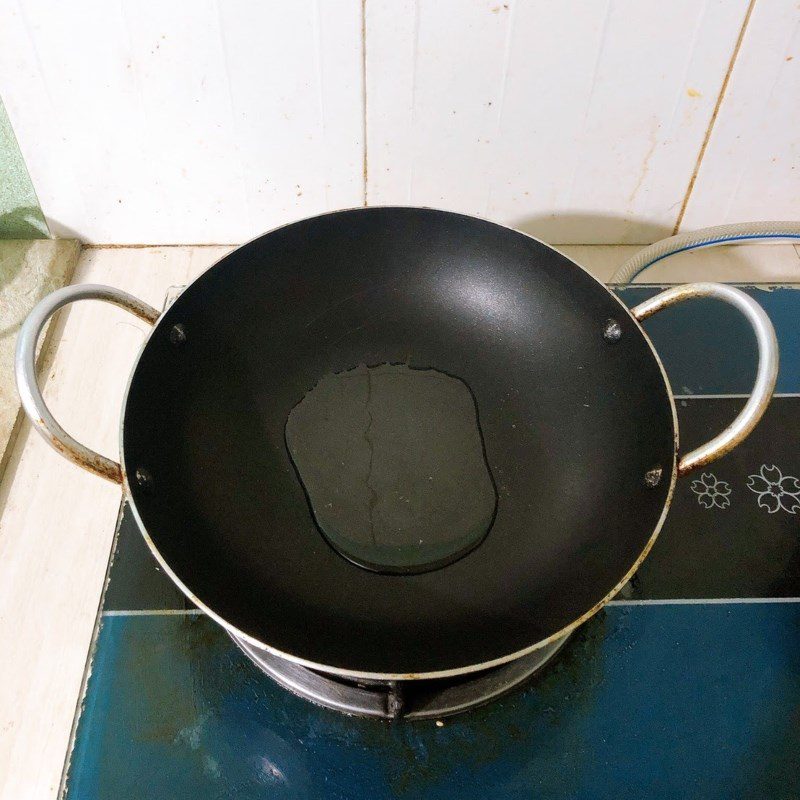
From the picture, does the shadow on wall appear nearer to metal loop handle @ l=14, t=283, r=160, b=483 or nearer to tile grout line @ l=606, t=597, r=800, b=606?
tile grout line @ l=606, t=597, r=800, b=606

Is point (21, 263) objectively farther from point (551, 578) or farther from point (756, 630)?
point (756, 630)

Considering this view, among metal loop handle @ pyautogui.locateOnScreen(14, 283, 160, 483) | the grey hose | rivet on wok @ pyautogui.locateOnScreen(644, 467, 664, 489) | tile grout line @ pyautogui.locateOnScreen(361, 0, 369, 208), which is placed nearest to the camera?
metal loop handle @ pyautogui.locateOnScreen(14, 283, 160, 483)

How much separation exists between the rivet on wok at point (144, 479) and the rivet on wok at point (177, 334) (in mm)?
153

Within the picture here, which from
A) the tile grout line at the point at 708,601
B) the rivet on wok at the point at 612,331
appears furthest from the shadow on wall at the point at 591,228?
the tile grout line at the point at 708,601

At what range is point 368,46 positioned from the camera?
2.86 ft

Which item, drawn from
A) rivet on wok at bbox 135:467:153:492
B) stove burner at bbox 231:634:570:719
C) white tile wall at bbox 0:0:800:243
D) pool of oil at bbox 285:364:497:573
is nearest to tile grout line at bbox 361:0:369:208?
white tile wall at bbox 0:0:800:243

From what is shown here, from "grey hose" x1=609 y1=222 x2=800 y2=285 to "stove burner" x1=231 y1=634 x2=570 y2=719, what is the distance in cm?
54

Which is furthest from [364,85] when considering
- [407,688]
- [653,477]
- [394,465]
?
[407,688]

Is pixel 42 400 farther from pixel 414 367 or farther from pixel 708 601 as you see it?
pixel 708 601

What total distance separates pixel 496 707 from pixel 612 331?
0.38 m

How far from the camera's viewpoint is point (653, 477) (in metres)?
0.67

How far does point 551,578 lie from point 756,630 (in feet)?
0.63

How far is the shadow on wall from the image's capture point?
108cm

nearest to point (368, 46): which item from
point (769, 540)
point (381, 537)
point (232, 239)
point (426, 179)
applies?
point (426, 179)
